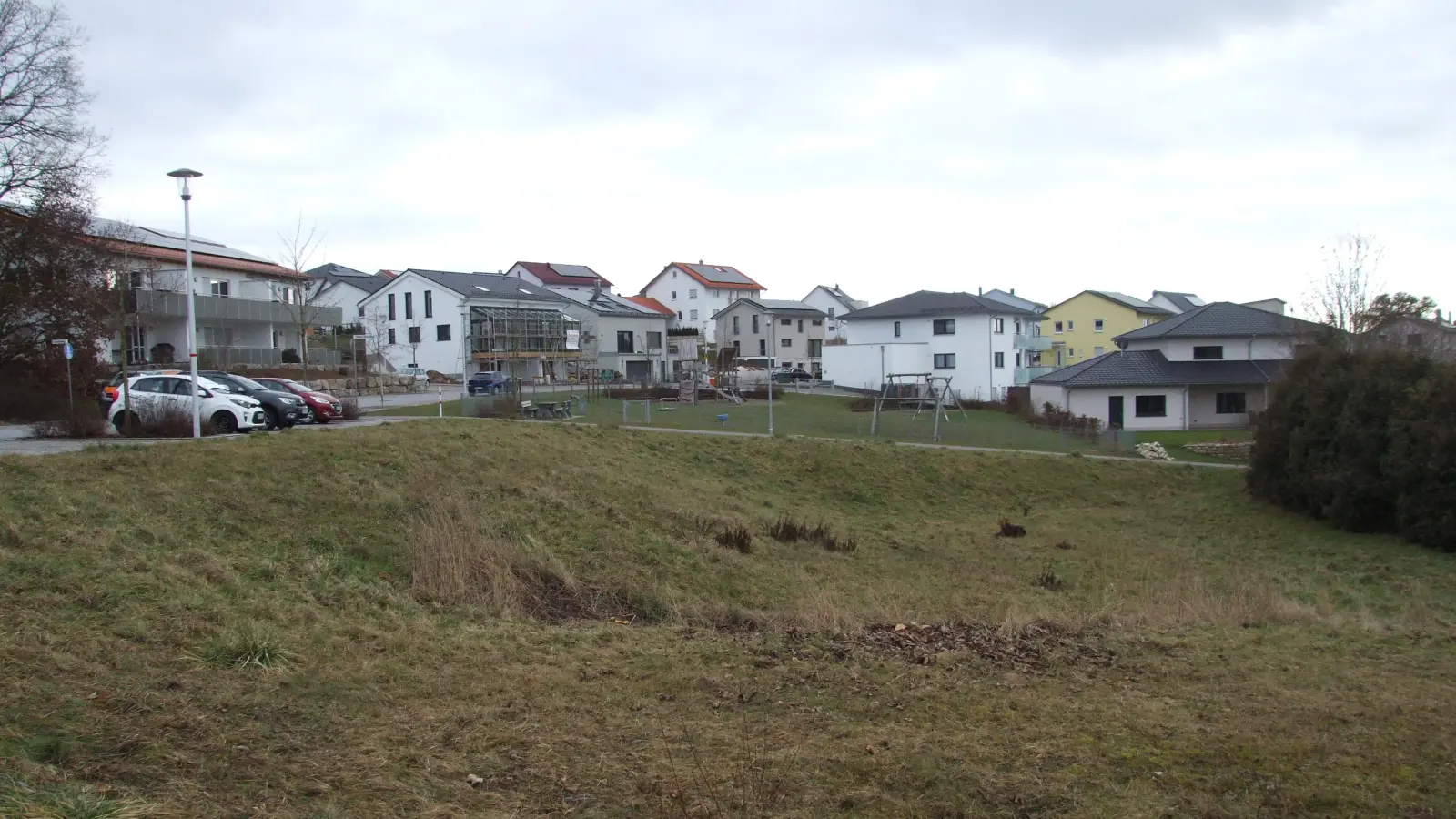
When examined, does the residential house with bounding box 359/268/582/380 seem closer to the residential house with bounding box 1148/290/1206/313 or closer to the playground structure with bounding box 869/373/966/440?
the playground structure with bounding box 869/373/966/440

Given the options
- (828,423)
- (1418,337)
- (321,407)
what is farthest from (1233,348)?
(321,407)

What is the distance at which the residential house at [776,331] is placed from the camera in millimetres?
85750

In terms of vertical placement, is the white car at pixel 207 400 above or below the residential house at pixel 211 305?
below

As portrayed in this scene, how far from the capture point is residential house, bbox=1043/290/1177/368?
3263 inches

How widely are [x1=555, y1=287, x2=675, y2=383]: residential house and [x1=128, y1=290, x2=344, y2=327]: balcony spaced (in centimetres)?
1942

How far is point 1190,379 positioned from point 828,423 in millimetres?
24672

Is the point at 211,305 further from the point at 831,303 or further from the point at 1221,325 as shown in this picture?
the point at 831,303

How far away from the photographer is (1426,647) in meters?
9.40

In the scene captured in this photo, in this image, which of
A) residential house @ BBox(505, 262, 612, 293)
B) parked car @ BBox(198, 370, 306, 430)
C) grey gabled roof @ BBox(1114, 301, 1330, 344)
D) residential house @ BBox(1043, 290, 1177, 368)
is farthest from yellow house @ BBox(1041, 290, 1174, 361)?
parked car @ BBox(198, 370, 306, 430)

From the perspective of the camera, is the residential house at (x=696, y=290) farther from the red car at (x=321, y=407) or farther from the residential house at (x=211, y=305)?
the red car at (x=321, y=407)

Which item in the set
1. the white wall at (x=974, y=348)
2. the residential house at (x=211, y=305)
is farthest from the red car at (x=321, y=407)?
the white wall at (x=974, y=348)

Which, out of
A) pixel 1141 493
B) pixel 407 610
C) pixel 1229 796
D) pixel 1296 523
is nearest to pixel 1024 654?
pixel 1229 796

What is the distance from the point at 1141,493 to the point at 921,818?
27640 mm

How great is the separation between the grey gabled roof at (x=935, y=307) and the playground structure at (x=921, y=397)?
4892mm
